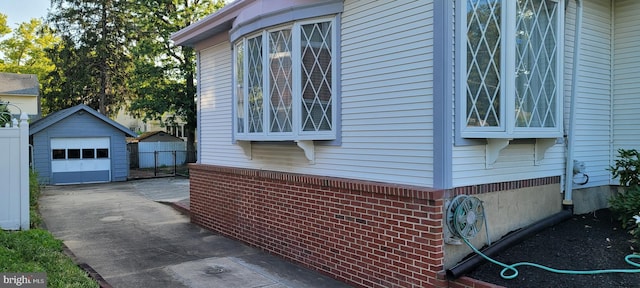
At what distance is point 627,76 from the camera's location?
19.2 ft

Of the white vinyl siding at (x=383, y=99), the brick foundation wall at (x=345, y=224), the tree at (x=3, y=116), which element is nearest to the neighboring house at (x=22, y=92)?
the tree at (x=3, y=116)

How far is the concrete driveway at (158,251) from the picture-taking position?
5.30 m

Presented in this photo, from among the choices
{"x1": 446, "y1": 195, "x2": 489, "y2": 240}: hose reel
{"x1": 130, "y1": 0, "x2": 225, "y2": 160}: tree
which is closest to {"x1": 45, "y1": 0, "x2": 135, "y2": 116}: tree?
{"x1": 130, "y1": 0, "x2": 225, "y2": 160}: tree

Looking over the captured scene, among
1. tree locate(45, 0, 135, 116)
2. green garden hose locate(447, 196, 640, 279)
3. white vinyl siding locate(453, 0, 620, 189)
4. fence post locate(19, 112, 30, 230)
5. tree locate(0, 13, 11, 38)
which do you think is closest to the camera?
green garden hose locate(447, 196, 640, 279)

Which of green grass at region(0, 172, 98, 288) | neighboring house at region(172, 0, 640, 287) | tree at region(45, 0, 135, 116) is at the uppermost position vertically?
tree at region(45, 0, 135, 116)

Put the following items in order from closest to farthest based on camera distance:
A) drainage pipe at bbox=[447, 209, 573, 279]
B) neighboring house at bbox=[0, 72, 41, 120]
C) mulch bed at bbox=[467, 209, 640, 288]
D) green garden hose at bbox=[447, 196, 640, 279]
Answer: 1. mulch bed at bbox=[467, 209, 640, 288]
2. green garden hose at bbox=[447, 196, 640, 279]
3. drainage pipe at bbox=[447, 209, 573, 279]
4. neighboring house at bbox=[0, 72, 41, 120]

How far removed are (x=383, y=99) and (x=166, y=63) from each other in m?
20.5

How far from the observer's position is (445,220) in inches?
166

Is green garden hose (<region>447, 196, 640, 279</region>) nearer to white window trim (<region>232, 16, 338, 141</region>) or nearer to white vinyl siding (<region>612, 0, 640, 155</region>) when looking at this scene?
white window trim (<region>232, 16, 338, 141</region>)

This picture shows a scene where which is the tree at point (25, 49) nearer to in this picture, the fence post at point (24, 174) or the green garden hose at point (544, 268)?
the fence post at point (24, 174)

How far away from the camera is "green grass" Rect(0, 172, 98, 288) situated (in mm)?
4065

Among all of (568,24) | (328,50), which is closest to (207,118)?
(328,50)

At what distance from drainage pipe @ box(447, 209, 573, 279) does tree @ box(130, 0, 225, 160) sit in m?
19.7

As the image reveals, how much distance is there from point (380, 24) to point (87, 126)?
57.9ft
